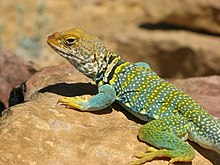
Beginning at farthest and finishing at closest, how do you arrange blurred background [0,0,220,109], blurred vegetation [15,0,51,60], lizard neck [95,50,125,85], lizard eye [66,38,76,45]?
blurred vegetation [15,0,51,60] → blurred background [0,0,220,109] → lizard neck [95,50,125,85] → lizard eye [66,38,76,45]

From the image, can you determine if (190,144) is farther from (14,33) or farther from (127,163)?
(14,33)

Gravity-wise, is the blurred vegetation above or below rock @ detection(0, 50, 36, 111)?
below

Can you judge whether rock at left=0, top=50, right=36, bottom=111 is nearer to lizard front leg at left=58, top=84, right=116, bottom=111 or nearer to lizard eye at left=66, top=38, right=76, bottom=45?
lizard eye at left=66, top=38, right=76, bottom=45

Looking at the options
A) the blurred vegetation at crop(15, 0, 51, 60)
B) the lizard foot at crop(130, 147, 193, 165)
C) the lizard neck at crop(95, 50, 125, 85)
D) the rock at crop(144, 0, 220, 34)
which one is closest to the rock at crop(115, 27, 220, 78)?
the rock at crop(144, 0, 220, 34)

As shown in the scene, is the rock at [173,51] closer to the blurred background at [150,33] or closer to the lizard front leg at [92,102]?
the blurred background at [150,33]

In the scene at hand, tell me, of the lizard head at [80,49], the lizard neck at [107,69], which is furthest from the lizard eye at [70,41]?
the lizard neck at [107,69]

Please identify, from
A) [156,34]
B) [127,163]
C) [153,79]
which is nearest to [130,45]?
[156,34]
